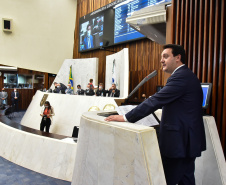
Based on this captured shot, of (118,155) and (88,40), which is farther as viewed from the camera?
(88,40)

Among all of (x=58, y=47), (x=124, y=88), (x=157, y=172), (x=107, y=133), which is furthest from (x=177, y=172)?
(x=58, y=47)

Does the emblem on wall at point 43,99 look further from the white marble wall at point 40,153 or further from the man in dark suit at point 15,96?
the man in dark suit at point 15,96

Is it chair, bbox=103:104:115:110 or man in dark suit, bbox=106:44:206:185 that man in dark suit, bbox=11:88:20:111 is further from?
man in dark suit, bbox=106:44:206:185

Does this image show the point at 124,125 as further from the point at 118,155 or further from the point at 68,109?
the point at 68,109

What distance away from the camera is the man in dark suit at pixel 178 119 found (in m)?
1.40

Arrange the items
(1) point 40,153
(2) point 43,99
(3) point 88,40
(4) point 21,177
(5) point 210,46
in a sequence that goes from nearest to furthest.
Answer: (5) point 210,46 < (4) point 21,177 < (1) point 40,153 < (2) point 43,99 < (3) point 88,40

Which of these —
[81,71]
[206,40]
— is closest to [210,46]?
[206,40]

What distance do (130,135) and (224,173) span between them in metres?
1.21

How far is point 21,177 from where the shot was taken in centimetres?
340

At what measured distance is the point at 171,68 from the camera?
1.55 meters

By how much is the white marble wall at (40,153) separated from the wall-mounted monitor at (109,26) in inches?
250

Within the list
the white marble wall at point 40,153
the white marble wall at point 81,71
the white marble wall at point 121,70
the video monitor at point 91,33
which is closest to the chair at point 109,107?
the white marble wall at point 121,70

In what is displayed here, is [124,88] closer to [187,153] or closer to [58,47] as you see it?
[187,153]

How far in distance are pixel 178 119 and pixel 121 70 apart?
6549 mm
